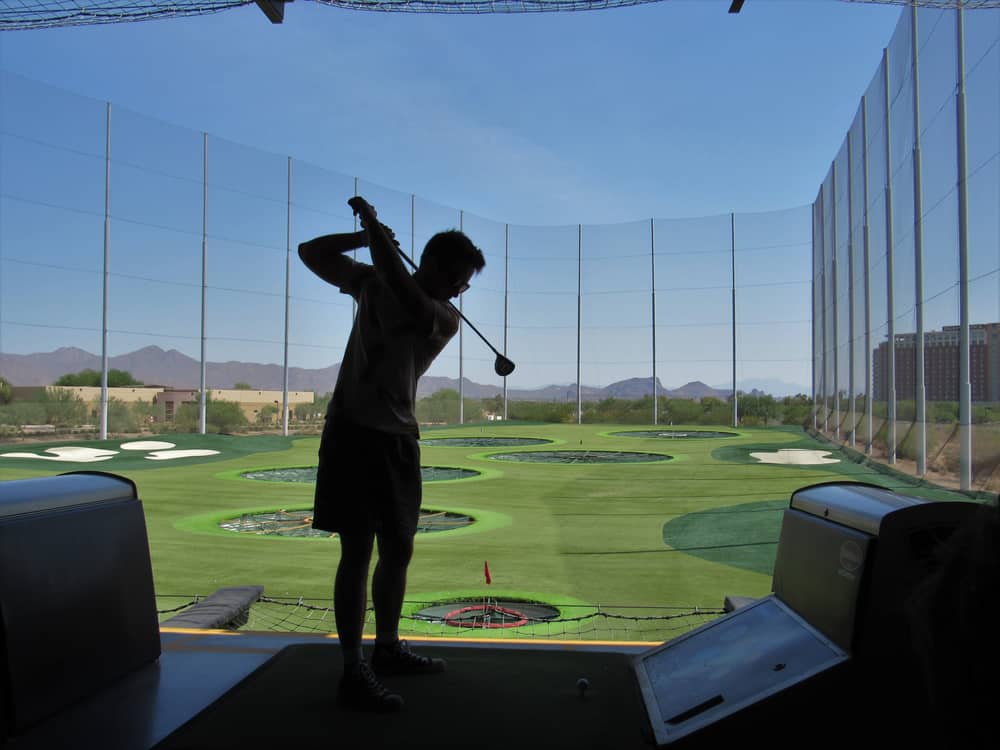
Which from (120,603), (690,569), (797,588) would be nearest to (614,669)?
(797,588)

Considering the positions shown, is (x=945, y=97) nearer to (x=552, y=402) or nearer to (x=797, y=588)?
(x=797, y=588)

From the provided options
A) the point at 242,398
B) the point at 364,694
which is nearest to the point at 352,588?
the point at 364,694

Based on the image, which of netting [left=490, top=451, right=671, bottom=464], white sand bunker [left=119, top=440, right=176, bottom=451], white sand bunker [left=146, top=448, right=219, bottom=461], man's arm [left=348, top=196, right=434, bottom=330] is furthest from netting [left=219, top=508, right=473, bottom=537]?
white sand bunker [left=119, top=440, right=176, bottom=451]

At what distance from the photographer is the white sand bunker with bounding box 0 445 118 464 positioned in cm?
886

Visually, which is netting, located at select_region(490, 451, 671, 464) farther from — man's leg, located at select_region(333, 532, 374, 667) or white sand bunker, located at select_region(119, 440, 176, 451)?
man's leg, located at select_region(333, 532, 374, 667)

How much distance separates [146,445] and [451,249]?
32.1 ft

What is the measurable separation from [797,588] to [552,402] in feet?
60.7

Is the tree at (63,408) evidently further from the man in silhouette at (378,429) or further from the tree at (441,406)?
the man in silhouette at (378,429)

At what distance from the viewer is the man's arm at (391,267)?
1.68m

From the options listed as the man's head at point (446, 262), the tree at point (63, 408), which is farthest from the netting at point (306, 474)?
the man's head at point (446, 262)

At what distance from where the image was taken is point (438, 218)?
18734mm

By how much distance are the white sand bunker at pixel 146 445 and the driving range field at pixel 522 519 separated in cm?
2

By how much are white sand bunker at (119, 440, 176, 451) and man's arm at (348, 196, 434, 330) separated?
9.47 metres

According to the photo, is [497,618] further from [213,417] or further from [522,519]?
[213,417]
